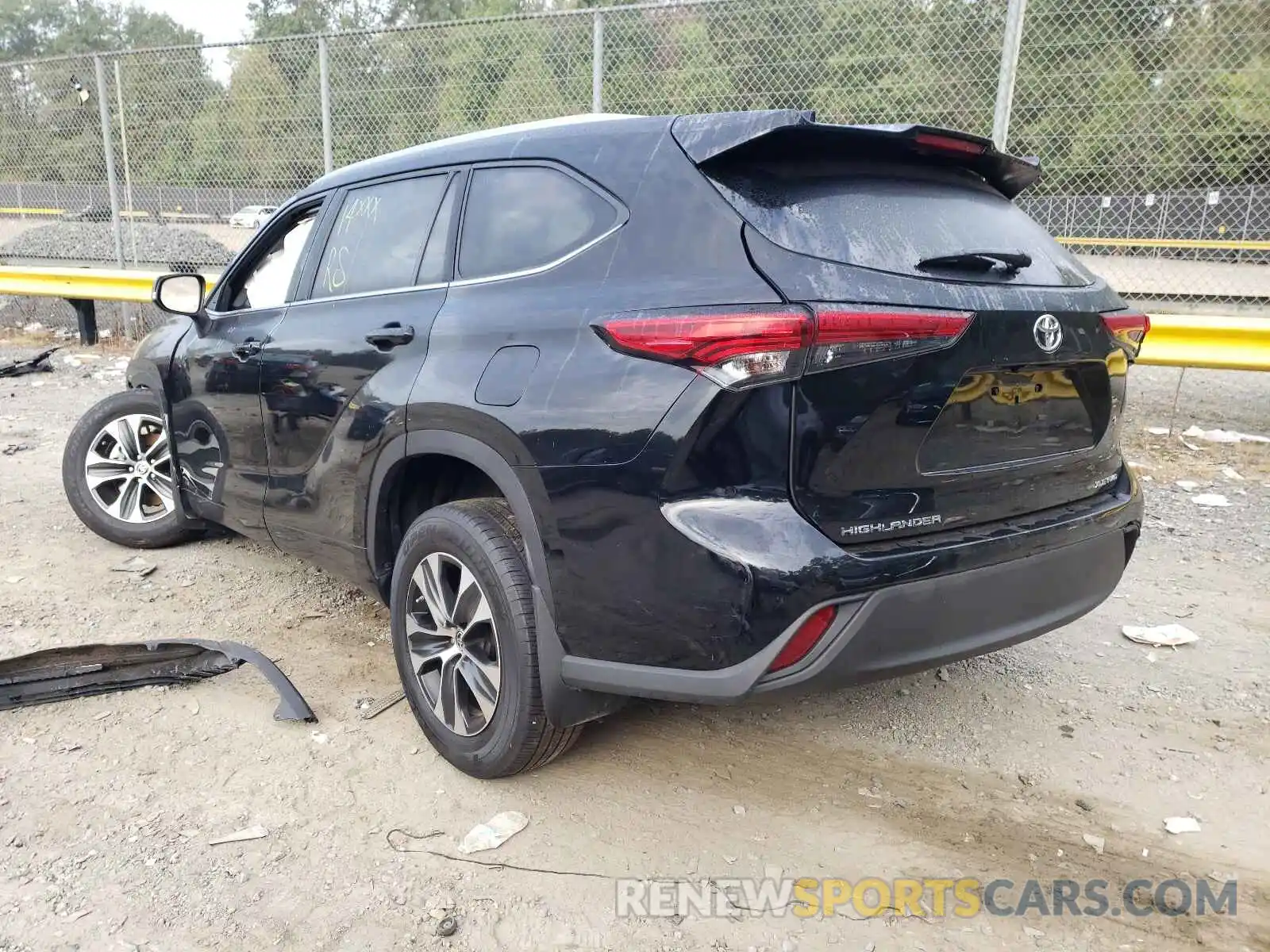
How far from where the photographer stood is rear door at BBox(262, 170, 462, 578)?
2930 mm

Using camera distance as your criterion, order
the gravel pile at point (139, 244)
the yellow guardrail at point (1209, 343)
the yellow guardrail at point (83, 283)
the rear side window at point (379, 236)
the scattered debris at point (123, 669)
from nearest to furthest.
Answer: the rear side window at point (379, 236), the scattered debris at point (123, 669), the yellow guardrail at point (1209, 343), the yellow guardrail at point (83, 283), the gravel pile at point (139, 244)

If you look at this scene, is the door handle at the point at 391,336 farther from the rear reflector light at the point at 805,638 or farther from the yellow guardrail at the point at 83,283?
the yellow guardrail at the point at 83,283

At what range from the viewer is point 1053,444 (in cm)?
249

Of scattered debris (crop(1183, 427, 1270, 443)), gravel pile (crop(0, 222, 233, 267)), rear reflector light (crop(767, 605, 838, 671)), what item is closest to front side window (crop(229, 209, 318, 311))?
rear reflector light (crop(767, 605, 838, 671))

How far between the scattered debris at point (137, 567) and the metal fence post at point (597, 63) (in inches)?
191

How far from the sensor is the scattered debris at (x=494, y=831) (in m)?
2.48

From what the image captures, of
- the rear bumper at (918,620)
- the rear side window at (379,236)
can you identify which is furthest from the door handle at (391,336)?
the rear bumper at (918,620)

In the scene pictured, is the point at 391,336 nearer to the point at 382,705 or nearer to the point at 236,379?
the point at 236,379

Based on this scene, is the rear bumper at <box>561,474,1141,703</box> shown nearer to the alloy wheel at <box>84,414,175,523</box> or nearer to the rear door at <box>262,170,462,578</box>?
the rear door at <box>262,170,462,578</box>

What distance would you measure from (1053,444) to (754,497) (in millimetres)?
947

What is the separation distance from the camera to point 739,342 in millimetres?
2047

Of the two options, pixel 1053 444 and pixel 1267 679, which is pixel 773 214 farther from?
pixel 1267 679

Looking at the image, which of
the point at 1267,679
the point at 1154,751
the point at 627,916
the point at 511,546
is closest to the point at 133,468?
the point at 511,546

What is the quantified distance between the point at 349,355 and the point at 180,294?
4.98 ft
